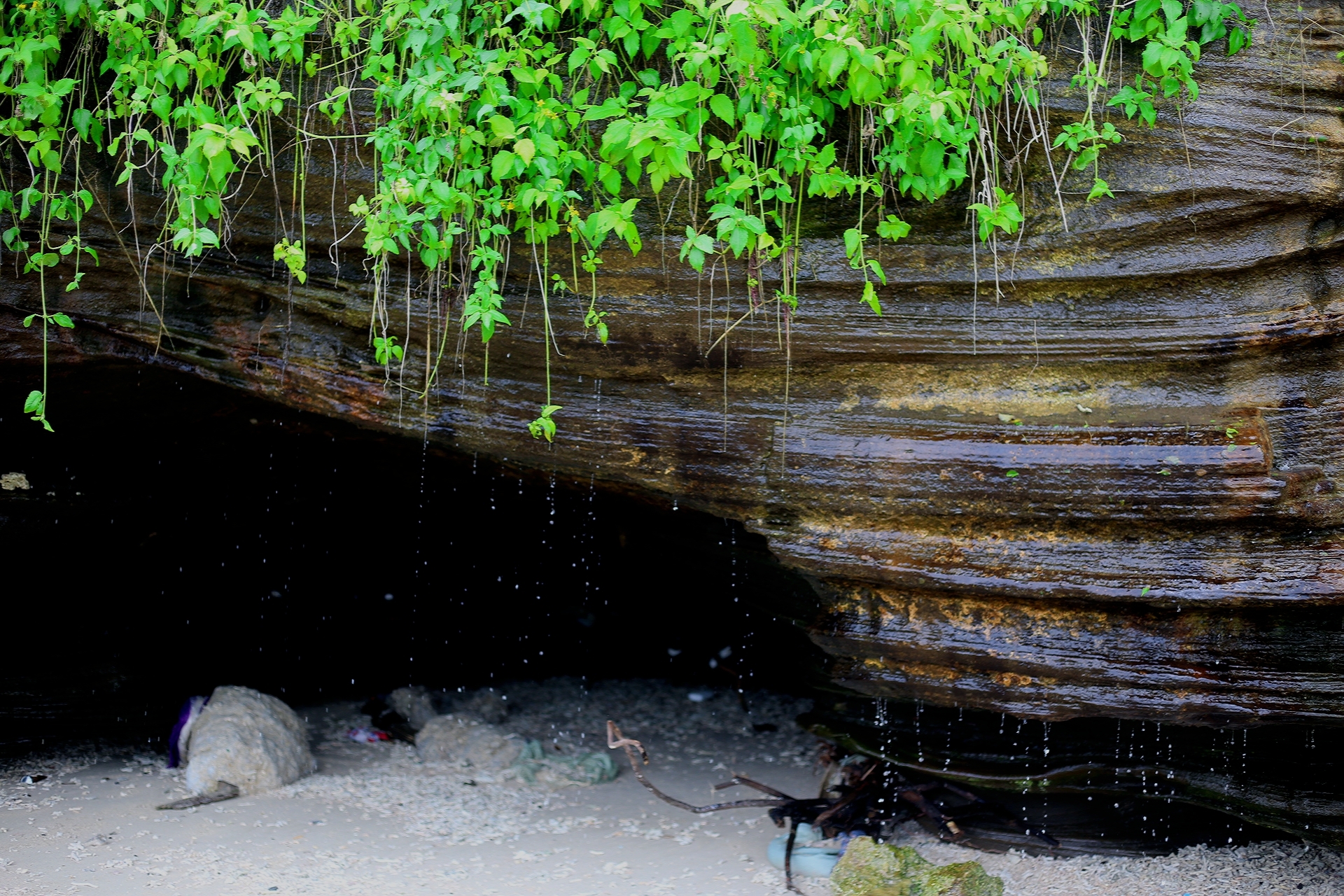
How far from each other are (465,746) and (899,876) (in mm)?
2929

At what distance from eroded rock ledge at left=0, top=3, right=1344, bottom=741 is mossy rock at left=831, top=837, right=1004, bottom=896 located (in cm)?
68

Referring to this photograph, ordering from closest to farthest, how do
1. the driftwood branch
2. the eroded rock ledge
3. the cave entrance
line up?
the eroded rock ledge, the cave entrance, the driftwood branch

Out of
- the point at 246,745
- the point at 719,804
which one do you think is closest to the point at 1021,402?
the point at 719,804

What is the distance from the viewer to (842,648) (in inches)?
166

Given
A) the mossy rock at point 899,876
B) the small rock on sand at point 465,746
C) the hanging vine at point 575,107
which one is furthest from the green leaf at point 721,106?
the small rock on sand at point 465,746

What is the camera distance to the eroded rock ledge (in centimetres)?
364

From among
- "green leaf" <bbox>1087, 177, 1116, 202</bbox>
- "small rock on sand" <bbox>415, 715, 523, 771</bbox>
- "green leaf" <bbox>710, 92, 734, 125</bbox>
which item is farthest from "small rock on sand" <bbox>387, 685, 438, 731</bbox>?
"green leaf" <bbox>1087, 177, 1116, 202</bbox>

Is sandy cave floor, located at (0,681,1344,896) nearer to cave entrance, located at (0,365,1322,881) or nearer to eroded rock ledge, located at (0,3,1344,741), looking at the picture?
cave entrance, located at (0,365,1322,881)

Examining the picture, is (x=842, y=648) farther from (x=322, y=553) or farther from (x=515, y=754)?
(x=322, y=553)

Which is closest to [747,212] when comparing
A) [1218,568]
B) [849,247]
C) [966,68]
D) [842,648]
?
[849,247]

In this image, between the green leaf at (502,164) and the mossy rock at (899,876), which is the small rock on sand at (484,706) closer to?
the mossy rock at (899,876)

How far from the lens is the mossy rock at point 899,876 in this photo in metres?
4.07

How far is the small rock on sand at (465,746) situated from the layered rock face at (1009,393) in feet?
8.00

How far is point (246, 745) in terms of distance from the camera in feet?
17.6
